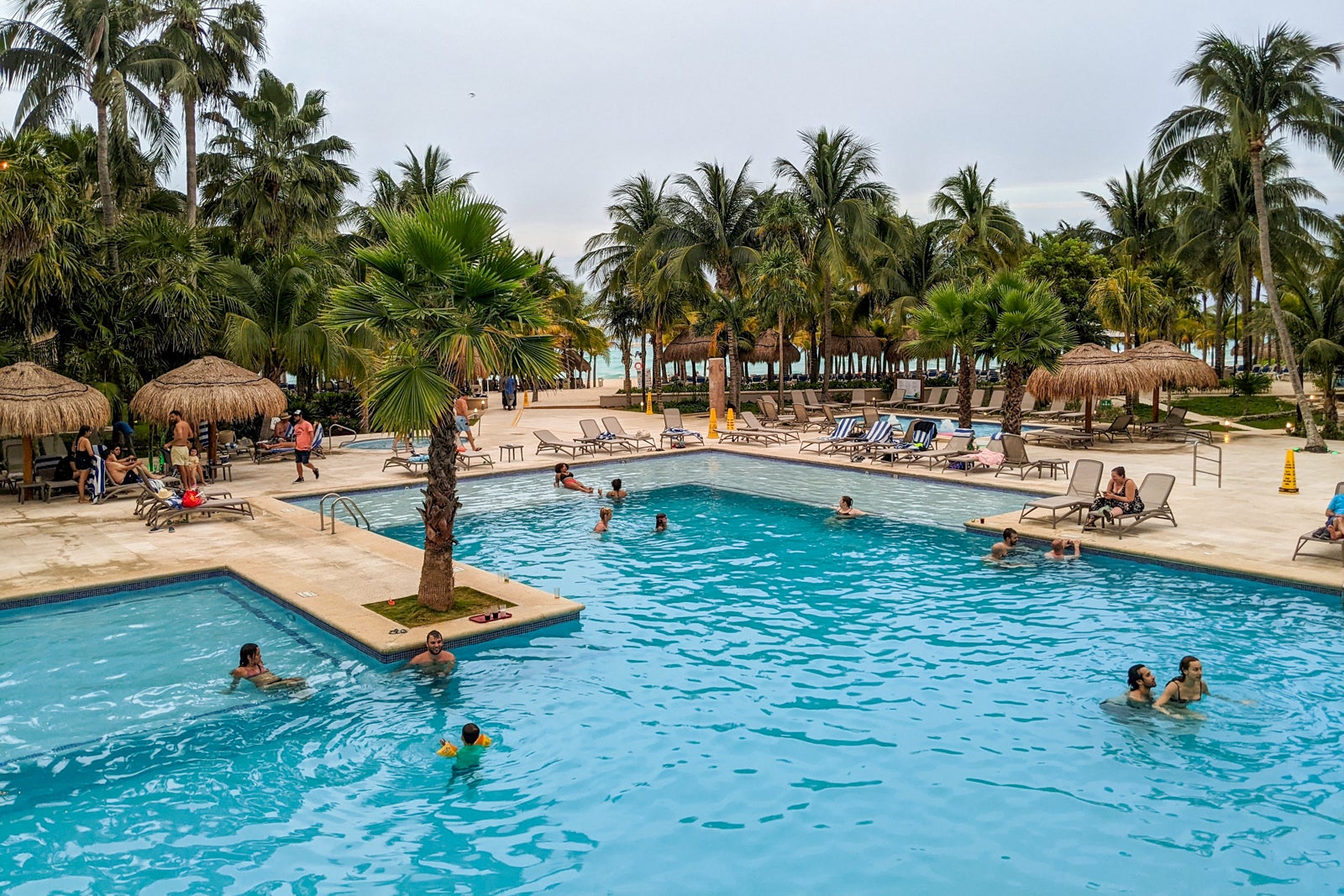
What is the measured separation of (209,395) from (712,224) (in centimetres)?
1874

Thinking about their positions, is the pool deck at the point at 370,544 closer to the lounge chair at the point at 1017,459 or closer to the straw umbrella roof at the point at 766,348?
the lounge chair at the point at 1017,459

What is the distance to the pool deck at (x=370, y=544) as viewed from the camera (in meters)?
10.3

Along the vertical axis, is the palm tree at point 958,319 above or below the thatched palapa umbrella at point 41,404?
above

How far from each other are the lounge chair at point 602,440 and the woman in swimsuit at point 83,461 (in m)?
10.5

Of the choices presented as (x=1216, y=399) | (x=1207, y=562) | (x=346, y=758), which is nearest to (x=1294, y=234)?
(x=1216, y=399)

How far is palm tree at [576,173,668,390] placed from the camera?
120ft

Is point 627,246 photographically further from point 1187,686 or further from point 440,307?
point 1187,686

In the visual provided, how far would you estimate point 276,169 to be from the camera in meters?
28.2

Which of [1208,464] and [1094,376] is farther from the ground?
[1094,376]

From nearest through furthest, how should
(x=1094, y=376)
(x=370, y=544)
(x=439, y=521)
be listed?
(x=439, y=521) → (x=370, y=544) → (x=1094, y=376)

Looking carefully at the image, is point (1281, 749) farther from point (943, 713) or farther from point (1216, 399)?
point (1216, 399)

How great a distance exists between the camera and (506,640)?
30.9 ft

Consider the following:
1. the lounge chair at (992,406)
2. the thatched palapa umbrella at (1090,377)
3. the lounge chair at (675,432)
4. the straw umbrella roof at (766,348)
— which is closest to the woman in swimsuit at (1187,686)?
the lounge chair at (675,432)

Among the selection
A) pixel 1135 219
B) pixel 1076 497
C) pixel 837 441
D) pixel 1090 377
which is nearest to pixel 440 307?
pixel 1076 497
